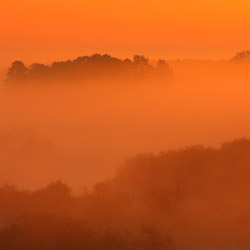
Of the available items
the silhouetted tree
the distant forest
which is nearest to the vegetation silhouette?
the silhouetted tree

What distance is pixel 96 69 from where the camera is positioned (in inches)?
6811

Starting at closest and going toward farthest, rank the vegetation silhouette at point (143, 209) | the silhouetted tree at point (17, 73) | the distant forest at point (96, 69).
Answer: the vegetation silhouette at point (143, 209), the silhouetted tree at point (17, 73), the distant forest at point (96, 69)

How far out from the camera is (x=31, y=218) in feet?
155

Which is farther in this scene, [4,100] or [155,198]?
[4,100]

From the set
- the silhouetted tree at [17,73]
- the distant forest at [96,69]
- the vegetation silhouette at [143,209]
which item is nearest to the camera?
the vegetation silhouette at [143,209]

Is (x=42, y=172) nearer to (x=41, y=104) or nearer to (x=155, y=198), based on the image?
(x=155, y=198)

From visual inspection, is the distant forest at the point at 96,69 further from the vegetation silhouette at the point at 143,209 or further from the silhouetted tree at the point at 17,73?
the vegetation silhouette at the point at 143,209

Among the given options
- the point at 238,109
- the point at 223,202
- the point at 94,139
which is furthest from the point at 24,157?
the point at 238,109

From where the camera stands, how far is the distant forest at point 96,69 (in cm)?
15438

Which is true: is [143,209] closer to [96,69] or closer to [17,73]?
[17,73]

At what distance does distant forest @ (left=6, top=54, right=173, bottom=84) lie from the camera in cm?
15438

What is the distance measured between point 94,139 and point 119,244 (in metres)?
87.5

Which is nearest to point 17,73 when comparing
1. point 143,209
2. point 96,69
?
point 96,69

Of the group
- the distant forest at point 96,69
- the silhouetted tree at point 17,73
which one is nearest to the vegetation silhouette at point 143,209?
the silhouetted tree at point 17,73
